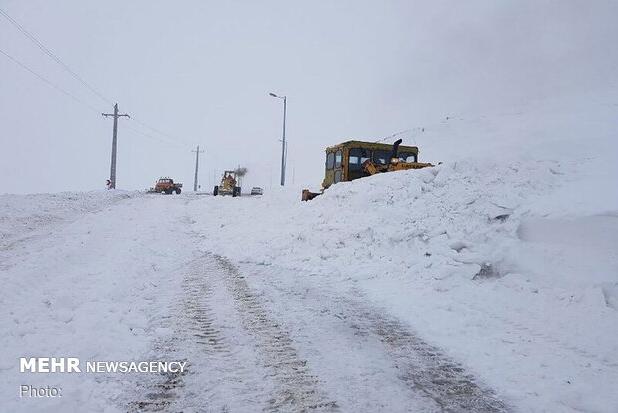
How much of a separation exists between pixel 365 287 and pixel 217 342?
3962 mm

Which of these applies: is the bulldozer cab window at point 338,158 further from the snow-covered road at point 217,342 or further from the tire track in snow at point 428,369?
the tire track in snow at point 428,369

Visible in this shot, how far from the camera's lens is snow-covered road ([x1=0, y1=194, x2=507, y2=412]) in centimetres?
389

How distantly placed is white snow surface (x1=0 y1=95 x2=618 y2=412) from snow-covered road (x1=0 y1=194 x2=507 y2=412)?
0.11 feet

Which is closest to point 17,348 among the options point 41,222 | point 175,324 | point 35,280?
point 175,324

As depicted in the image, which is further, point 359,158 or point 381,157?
point 381,157

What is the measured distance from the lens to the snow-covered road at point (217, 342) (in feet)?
12.8

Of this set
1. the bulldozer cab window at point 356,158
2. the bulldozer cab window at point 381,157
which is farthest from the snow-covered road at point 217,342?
the bulldozer cab window at point 381,157

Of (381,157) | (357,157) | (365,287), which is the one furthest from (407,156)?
(365,287)

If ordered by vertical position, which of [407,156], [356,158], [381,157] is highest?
[407,156]

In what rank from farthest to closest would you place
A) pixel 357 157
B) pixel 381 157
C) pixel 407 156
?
pixel 407 156 → pixel 381 157 → pixel 357 157

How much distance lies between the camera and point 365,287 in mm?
8328

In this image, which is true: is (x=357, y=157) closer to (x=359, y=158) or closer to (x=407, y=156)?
(x=359, y=158)

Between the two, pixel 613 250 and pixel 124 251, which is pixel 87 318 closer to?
pixel 124 251

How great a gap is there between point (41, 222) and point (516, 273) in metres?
16.7
